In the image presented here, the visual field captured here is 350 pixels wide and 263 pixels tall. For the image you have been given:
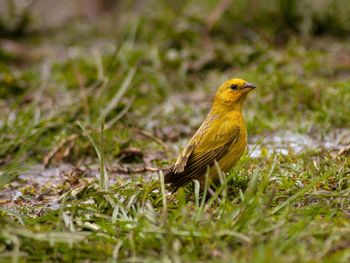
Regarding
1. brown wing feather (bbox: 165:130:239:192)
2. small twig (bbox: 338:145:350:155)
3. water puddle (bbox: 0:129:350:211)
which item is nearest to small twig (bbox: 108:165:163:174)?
water puddle (bbox: 0:129:350:211)

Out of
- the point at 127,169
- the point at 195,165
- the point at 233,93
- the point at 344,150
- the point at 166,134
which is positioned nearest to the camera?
the point at 195,165

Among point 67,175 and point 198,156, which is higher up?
point 198,156

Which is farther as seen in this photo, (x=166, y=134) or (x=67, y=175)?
(x=166, y=134)

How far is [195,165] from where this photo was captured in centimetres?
446

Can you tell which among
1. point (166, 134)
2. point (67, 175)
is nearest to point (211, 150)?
point (67, 175)

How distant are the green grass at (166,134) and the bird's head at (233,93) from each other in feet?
1.20

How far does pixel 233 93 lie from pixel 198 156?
0.76 meters

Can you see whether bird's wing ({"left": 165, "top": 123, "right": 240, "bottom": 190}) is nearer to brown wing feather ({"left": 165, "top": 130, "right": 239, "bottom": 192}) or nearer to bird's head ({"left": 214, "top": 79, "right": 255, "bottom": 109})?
brown wing feather ({"left": 165, "top": 130, "right": 239, "bottom": 192})

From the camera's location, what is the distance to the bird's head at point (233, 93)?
5012mm

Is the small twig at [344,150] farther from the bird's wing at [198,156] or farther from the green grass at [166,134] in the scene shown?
the bird's wing at [198,156]

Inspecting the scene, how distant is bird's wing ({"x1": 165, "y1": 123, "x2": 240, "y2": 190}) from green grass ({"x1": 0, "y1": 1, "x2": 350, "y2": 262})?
11 centimetres

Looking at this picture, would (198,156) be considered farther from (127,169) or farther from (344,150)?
(344,150)

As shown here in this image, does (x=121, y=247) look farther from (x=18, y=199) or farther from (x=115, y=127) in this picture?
(x=115, y=127)

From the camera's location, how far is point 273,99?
283 inches
